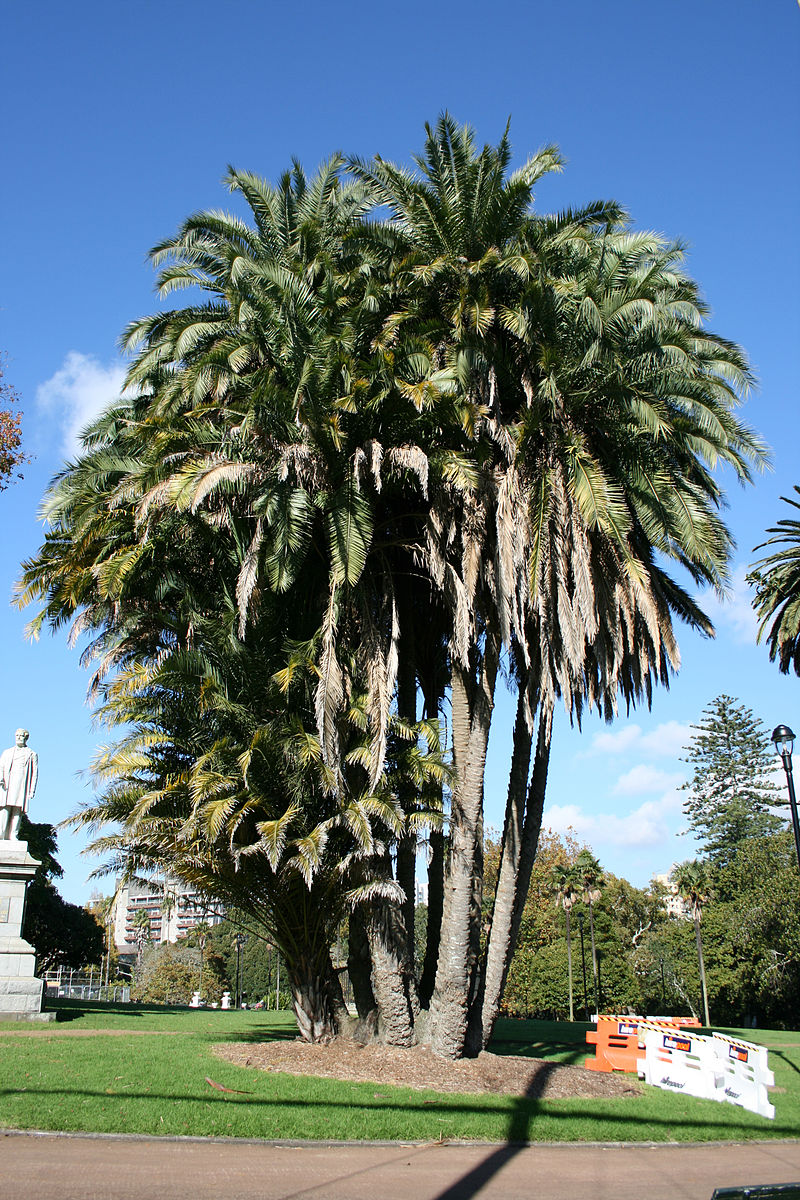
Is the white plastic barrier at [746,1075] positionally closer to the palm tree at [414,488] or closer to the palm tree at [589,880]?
the palm tree at [414,488]

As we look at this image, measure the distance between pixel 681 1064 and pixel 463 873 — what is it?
17.2ft

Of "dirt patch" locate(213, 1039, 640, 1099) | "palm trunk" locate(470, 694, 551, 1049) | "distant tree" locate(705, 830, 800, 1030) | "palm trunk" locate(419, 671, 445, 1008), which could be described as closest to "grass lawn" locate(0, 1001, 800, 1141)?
"dirt patch" locate(213, 1039, 640, 1099)

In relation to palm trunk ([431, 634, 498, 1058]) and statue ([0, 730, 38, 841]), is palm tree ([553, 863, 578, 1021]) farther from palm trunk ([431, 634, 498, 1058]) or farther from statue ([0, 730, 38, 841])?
palm trunk ([431, 634, 498, 1058])

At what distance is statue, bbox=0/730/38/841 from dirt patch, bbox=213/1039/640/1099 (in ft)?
23.7

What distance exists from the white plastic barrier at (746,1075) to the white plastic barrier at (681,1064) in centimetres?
13

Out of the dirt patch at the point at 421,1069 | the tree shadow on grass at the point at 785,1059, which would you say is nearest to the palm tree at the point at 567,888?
the tree shadow on grass at the point at 785,1059

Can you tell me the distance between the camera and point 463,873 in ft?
49.6

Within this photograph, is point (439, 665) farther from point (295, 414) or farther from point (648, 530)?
point (295, 414)

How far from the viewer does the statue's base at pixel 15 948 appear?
58.3 feet

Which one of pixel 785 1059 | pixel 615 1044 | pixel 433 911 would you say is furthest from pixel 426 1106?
pixel 785 1059

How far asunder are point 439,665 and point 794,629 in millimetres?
16545

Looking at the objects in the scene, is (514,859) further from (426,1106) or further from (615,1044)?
(426,1106)

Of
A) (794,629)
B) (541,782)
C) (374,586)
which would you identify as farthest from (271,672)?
(794,629)

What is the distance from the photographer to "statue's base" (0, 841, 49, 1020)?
17781 mm
